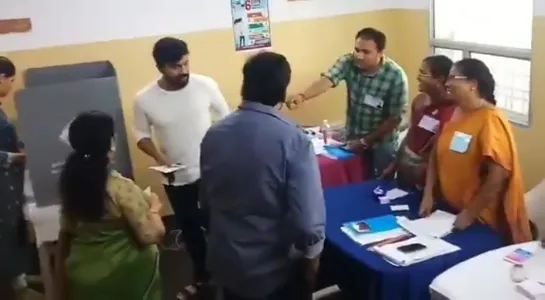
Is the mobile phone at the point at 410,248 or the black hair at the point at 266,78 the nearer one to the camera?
the black hair at the point at 266,78

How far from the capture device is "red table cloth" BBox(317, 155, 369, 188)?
3.64m

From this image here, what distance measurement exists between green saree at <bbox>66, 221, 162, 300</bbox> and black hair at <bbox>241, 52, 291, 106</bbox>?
2.28 ft

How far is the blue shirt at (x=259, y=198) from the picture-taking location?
2.05m

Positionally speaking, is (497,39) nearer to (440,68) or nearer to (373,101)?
(373,101)

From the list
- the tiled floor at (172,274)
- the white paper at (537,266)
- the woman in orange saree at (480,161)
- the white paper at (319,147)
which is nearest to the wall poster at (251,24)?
the white paper at (319,147)

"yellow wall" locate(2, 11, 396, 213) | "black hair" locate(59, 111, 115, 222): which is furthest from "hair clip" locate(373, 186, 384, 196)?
"yellow wall" locate(2, 11, 396, 213)

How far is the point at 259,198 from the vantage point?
2.09 m

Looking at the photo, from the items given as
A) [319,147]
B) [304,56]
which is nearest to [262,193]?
[319,147]

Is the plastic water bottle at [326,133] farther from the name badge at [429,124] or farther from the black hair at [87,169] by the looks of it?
the black hair at [87,169]

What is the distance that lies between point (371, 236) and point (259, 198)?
64 cm

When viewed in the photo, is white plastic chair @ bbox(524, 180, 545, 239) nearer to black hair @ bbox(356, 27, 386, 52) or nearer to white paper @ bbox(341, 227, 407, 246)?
white paper @ bbox(341, 227, 407, 246)

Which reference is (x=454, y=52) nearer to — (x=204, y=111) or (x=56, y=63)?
(x=204, y=111)

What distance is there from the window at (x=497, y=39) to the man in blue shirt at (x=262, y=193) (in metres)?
2.45

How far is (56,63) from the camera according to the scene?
419cm
